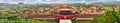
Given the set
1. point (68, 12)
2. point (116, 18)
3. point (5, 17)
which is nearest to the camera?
point (116, 18)

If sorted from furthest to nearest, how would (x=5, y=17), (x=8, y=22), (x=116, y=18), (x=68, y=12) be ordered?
(x=68, y=12), (x=5, y=17), (x=8, y=22), (x=116, y=18)

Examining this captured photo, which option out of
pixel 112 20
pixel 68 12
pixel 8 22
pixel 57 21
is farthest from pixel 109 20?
pixel 68 12

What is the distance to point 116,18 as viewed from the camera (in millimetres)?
7211

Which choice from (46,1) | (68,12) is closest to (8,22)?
(68,12)

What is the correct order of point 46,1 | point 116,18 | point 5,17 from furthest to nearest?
point 46,1 → point 5,17 → point 116,18

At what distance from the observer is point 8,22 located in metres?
12.3

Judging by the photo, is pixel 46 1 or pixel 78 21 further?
pixel 46 1

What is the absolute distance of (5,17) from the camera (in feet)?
47.8

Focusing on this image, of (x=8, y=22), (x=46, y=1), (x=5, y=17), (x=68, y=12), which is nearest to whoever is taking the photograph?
(x=8, y=22)

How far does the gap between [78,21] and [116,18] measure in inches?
245

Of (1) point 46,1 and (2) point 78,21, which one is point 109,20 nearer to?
(2) point 78,21

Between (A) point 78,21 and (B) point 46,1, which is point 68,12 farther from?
(B) point 46,1

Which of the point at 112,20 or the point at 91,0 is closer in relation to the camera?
the point at 112,20

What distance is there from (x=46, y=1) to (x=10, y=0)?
99.2 inches
